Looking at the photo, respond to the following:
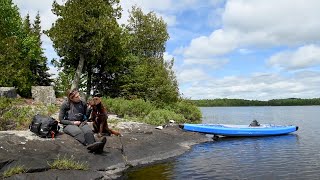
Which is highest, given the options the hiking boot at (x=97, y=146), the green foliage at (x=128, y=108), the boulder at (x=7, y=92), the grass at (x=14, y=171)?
the boulder at (x=7, y=92)

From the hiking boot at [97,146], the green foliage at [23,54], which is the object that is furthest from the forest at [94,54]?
the hiking boot at [97,146]

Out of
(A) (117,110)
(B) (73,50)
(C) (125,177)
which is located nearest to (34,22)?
(B) (73,50)

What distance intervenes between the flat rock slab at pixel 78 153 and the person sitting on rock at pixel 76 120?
246mm

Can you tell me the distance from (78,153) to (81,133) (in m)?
1.08

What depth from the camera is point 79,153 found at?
43.7 feet

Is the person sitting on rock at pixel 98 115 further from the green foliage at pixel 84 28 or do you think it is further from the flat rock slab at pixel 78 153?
the green foliage at pixel 84 28

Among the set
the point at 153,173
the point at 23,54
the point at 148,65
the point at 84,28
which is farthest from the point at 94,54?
the point at 153,173

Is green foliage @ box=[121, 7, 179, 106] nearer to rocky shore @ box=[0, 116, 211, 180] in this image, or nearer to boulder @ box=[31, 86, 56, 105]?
boulder @ box=[31, 86, 56, 105]

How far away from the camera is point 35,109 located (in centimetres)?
2119

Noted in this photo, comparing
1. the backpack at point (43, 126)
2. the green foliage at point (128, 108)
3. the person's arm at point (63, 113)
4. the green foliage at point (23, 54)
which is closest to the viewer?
the backpack at point (43, 126)

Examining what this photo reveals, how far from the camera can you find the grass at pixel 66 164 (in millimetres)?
11914

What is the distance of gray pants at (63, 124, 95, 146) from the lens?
1392 cm

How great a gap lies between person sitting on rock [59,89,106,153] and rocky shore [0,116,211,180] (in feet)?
0.84

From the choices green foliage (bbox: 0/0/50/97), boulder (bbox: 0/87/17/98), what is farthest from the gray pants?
green foliage (bbox: 0/0/50/97)
